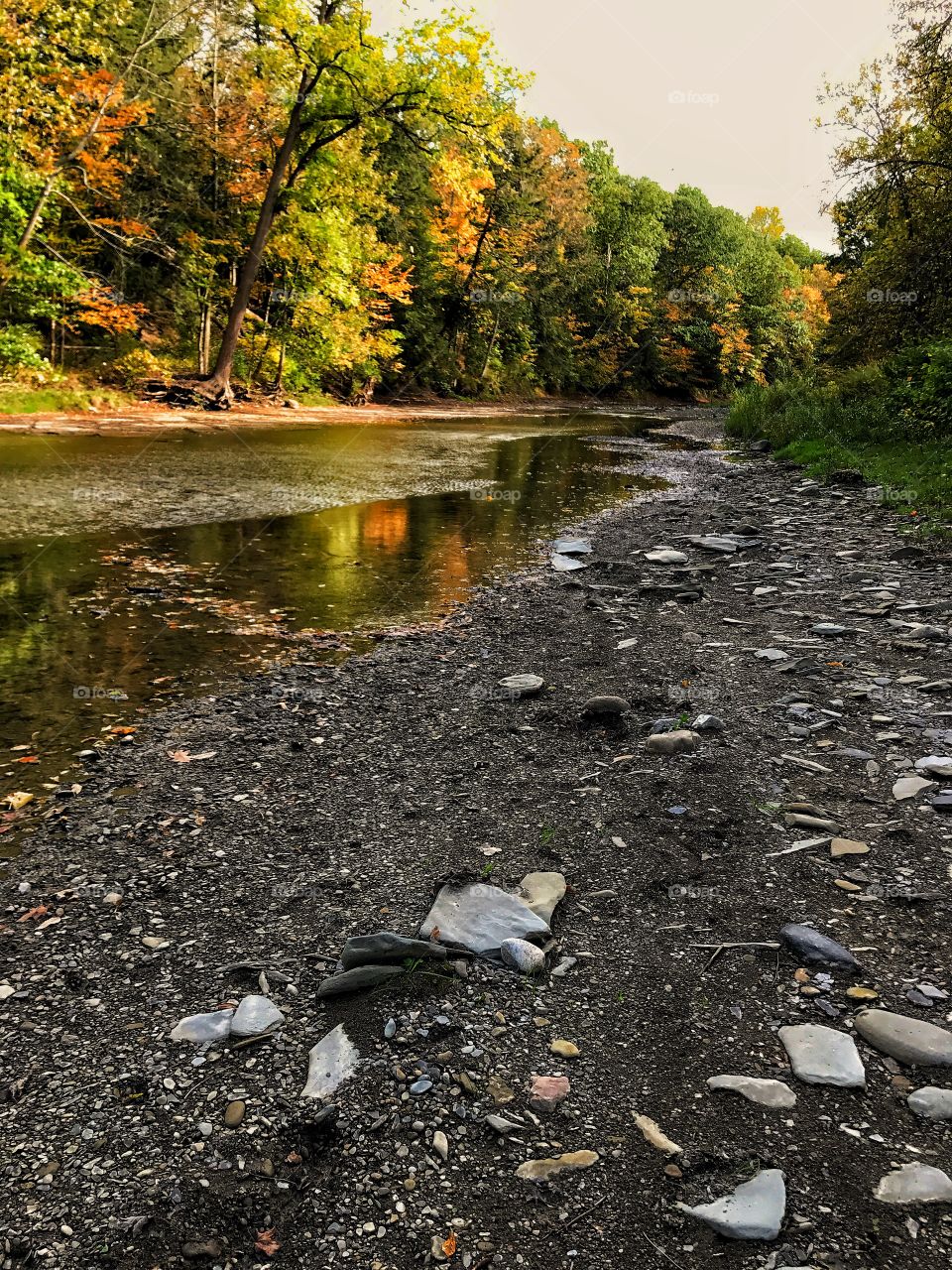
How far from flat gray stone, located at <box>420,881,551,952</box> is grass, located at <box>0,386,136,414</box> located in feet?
74.0

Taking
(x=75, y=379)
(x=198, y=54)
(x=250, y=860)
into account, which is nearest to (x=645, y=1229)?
(x=250, y=860)

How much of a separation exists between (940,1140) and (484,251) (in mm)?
53809

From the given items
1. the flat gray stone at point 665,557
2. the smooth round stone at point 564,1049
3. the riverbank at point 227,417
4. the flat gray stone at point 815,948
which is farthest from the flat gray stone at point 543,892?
the riverbank at point 227,417

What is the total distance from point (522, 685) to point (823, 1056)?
140 inches

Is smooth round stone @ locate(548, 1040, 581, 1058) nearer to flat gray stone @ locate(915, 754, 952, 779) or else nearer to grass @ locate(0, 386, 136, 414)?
flat gray stone @ locate(915, 754, 952, 779)

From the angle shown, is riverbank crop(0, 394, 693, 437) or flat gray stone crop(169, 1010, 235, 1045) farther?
riverbank crop(0, 394, 693, 437)

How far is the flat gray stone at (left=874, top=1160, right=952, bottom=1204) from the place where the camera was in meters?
1.91

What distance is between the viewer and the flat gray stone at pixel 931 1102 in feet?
7.04

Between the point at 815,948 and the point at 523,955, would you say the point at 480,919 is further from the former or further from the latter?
the point at 815,948

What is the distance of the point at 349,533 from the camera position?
11.2 meters

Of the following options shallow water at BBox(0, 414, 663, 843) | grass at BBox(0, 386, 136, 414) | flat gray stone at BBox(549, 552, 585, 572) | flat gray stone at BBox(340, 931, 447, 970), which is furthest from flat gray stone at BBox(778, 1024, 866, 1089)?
grass at BBox(0, 386, 136, 414)

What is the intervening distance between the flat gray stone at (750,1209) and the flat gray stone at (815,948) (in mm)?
933

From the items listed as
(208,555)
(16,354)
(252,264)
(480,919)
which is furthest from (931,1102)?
(252,264)

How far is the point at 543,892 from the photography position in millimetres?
3244
